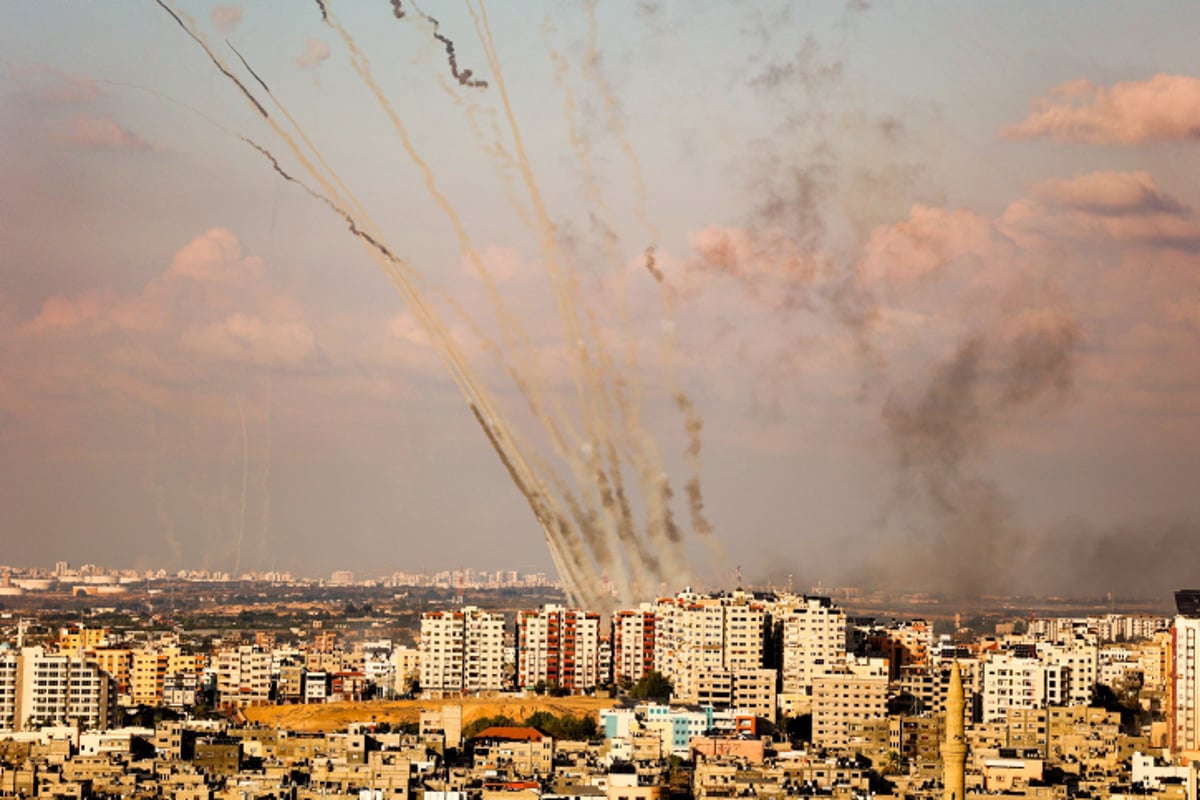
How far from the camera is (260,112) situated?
31.8 metres

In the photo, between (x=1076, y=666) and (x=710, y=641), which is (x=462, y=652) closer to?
(x=710, y=641)

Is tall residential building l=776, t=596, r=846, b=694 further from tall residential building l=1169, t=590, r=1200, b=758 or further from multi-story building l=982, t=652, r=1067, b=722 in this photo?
tall residential building l=1169, t=590, r=1200, b=758

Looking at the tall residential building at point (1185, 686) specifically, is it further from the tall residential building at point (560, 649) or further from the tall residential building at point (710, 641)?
the tall residential building at point (560, 649)

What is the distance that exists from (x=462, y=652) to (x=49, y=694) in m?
9.50

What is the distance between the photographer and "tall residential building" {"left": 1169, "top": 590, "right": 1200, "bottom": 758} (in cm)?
3628

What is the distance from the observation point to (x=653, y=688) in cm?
4372

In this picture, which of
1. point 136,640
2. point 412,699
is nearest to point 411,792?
point 412,699

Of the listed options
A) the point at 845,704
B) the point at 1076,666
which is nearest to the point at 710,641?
the point at 845,704

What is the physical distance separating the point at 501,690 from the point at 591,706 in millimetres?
5813

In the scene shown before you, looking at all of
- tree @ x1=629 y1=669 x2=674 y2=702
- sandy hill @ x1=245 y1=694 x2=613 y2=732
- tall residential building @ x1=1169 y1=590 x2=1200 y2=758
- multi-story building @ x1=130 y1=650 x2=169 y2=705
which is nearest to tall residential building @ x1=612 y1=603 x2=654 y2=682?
tree @ x1=629 y1=669 x2=674 y2=702

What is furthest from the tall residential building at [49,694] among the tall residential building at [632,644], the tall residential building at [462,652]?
the tall residential building at [632,644]

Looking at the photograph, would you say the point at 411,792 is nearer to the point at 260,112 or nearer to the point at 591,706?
the point at 260,112

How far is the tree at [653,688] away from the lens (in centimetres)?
4325

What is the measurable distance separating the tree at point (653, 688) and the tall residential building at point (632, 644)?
169 cm
